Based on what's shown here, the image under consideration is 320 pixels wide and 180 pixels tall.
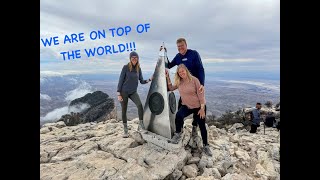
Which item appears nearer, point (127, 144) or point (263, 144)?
point (127, 144)

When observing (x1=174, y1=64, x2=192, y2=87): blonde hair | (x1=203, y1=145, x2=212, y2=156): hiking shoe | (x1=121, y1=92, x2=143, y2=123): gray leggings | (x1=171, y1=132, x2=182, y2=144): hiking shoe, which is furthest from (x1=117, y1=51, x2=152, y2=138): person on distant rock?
(x1=203, y1=145, x2=212, y2=156): hiking shoe

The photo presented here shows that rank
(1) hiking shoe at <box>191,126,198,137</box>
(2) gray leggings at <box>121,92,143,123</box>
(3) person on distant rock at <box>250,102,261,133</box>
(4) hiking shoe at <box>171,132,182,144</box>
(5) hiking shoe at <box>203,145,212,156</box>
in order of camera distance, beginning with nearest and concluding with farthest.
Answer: (4) hiking shoe at <box>171,132,182,144</box>, (5) hiking shoe at <box>203,145,212,156</box>, (2) gray leggings at <box>121,92,143,123</box>, (1) hiking shoe at <box>191,126,198,137</box>, (3) person on distant rock at <box>250,102,261,133</box>

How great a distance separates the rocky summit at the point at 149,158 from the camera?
21.1 ft

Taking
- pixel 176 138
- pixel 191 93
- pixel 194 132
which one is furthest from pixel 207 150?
pixel 191 93

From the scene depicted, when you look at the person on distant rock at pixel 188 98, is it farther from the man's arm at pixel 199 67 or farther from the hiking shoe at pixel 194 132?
the hiking shoe at pixel 194 132

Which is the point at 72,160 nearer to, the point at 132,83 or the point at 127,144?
the point at 127,144

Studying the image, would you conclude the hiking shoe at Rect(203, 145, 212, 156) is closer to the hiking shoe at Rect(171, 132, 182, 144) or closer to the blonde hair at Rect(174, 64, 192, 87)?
the hiking shoe at Rect(171, 132, 182, 144)

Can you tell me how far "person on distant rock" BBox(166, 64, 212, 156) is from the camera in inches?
273

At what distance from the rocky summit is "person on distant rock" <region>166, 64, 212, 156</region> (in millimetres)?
497
